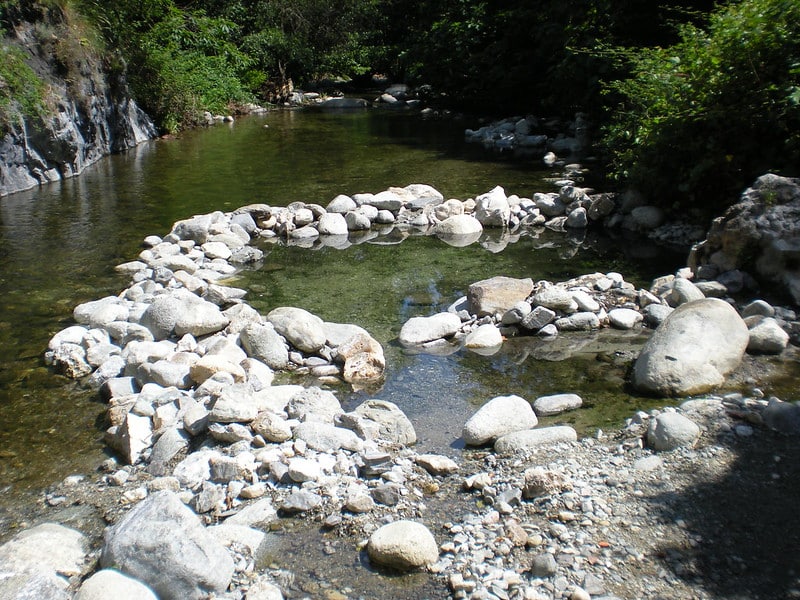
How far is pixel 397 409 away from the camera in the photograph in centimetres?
490

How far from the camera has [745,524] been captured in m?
3.65

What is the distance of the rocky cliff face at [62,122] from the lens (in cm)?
1212

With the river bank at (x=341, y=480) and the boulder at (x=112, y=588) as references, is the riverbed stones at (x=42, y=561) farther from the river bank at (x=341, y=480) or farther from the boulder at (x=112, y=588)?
the river bank at (x=341, y=480)

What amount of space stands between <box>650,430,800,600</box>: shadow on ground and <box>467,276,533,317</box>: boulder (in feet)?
8.69

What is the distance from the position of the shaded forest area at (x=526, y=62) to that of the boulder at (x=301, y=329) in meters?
4.84

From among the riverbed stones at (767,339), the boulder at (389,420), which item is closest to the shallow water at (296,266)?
the boulder at (389,420)

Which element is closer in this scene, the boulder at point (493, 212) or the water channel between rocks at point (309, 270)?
the water channel between rocks at point (309, 270)

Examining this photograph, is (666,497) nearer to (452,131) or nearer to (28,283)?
(28,283)

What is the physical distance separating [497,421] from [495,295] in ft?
7.28

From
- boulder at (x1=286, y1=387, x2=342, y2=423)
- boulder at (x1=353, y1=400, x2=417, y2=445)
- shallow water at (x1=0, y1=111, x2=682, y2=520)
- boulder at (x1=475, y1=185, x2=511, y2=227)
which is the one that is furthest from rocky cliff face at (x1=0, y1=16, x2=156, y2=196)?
boulder at (x1=353, y1=400, x2=417, y2=445)

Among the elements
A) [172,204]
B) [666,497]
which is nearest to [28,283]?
[172,204]

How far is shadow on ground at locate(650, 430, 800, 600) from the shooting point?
10.7 ft

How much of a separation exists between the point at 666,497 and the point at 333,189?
345 inches

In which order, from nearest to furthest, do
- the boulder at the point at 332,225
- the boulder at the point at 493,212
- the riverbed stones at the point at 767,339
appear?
1. the riverbed stones at the point at 767,339
2. the boulder at the point at 332,225
3. the boulder at the point at 493,212
